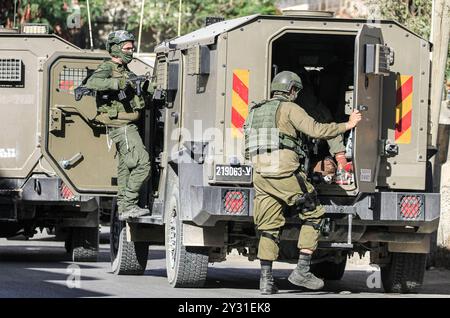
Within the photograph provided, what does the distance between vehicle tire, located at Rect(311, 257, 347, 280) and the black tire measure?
1304mm

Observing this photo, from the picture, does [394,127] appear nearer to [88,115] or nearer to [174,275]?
[174,275]

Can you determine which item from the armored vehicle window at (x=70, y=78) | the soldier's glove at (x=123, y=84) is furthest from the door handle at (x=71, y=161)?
the soldier's glove at (x=123, y=84)

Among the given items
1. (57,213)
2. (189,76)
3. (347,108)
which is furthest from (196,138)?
(57,213)

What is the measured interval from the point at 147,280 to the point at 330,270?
80.1 inches

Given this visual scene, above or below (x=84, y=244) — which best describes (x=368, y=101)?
above

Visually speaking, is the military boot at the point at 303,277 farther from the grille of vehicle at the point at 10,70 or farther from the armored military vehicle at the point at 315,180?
the grille of vehicle at the point at 10,70

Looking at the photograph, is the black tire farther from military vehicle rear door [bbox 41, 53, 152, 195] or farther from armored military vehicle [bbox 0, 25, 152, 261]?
armored military vehicle [bbox 0, 25, 152, 261]

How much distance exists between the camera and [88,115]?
15148 millimetres

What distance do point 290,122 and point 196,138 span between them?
3.54 feet

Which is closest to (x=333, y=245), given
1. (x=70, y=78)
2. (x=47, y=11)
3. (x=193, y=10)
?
(x=70, y=78)

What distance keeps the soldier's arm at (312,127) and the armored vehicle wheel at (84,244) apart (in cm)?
555

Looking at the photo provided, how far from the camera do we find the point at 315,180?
1255 centimetres

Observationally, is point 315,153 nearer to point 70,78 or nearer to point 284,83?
point 284,83

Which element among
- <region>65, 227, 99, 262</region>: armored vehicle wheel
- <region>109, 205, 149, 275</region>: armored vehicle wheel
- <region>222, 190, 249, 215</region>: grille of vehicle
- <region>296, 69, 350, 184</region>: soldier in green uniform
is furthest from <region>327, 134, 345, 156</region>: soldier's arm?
<region>65, 227, 99, 262</region>: armored vehicle wheel
